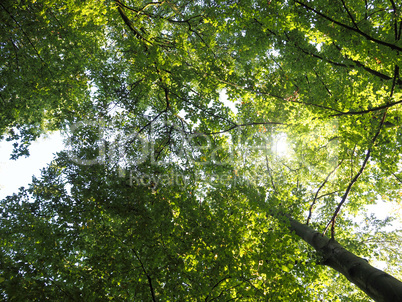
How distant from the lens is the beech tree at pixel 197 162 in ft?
11.3

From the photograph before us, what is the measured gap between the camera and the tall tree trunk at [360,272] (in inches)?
117

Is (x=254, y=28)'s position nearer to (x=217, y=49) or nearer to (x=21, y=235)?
(x=217, y=49)

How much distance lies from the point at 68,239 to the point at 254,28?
573cm

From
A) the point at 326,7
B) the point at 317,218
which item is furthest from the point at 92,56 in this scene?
the point at 317,218

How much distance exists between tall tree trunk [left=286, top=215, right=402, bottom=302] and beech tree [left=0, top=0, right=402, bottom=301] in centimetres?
3

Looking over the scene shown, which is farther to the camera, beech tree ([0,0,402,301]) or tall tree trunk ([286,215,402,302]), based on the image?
beech tree ([0,0,402,301])

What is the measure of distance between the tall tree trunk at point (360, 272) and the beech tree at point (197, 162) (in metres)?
0.03

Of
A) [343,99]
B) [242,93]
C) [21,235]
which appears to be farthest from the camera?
[242,93]

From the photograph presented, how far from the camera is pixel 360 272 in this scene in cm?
362

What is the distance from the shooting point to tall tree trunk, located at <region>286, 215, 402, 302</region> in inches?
117

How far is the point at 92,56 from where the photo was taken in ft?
21.6

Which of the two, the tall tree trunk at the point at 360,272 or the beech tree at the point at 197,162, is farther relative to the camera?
the beech tree at the point at 197,162

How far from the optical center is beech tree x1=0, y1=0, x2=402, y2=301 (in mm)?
3457

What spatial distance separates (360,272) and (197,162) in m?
4.23
